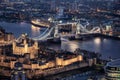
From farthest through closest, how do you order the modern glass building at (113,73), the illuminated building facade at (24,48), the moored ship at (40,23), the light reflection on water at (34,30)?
the moored ship at (40,23), the light reflection on water at (34,30), the illuminated building facade at (24,48), the modern glass building at (113,73)

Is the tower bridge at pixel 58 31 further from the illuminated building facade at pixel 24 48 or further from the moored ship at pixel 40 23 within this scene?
the illuminated building facade at pixel 24 48

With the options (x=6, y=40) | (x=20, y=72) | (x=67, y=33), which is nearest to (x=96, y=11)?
(x=67, y=33)

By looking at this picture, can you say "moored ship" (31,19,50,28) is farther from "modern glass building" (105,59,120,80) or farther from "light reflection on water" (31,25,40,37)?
"modern glass building" (105,59,120,80)

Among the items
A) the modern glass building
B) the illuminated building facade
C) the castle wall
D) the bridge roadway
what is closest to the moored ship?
the illuminated building facade

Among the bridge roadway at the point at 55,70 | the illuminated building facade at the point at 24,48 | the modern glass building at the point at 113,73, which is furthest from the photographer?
the illuminated building facade at the point at 24,48

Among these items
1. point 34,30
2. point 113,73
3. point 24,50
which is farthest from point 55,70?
point 34,30

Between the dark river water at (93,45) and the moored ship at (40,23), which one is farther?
the moored ship at (40,23)

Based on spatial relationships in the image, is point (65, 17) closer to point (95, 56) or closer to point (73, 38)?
point (73, 38)

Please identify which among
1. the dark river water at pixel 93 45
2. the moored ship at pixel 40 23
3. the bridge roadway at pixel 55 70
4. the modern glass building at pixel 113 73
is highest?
the modern glass building at pixel 113 73

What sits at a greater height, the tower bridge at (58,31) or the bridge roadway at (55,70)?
the bridge roadway at (55,70)

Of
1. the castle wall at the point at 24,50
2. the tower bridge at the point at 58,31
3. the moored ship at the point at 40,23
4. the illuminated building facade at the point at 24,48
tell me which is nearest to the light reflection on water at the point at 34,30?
the moored ship at the point at 40,23

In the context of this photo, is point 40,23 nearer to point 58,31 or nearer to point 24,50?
point 58,31
